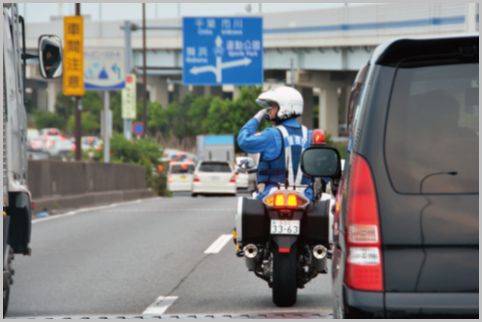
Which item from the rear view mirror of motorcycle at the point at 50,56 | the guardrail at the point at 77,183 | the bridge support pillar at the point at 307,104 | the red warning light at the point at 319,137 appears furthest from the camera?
the bridge support pillar at the point at 307,104

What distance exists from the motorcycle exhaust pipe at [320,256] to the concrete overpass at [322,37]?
4200 cm

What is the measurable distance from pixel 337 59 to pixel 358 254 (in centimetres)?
6576

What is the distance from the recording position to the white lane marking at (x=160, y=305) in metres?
10.1

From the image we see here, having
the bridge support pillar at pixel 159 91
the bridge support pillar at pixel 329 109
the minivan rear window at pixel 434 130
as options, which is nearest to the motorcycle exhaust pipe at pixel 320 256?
the minivan rear window at pixel 434 130

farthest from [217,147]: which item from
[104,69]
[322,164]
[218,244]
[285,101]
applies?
[322,164]

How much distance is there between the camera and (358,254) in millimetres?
5617

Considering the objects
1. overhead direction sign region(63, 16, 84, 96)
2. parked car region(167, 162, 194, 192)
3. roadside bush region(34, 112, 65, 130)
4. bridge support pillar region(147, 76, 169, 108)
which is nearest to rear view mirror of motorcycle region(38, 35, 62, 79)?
overhead direction sign region(63, 16, 84, 96)

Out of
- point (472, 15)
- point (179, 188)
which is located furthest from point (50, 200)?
point (179, 188)

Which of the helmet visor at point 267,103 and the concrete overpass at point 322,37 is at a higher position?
the concrete overpass at point 322,37

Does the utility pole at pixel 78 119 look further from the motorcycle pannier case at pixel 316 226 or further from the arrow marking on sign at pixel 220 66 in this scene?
the motorcycle pannier case at pixel 316 226

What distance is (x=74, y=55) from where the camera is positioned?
135ft

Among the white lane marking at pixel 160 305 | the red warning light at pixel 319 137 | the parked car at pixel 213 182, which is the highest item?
the red warning light at pixel 319 137

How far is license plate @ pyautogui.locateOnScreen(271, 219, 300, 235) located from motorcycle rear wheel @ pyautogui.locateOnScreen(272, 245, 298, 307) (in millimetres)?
120

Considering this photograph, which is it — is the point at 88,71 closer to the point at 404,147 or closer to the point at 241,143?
the point at 241,143
